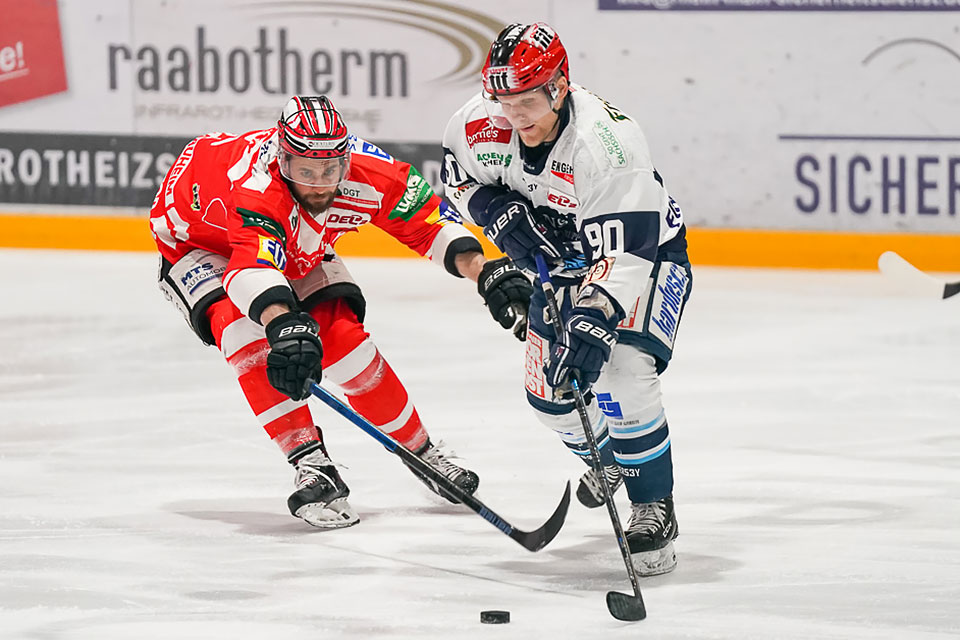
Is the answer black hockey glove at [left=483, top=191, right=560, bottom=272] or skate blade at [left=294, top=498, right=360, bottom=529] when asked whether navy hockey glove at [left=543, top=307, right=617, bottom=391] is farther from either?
skate blade at [left=294, top=498, right=360, bottom=529]

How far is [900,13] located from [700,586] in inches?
192

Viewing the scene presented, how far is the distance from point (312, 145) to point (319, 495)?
0.82 metres

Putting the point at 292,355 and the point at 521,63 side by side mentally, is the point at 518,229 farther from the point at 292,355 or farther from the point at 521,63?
the point at 292,355

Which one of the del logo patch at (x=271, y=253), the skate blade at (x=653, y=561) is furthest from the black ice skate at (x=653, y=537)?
the del logo patch at (x=271, y=253)

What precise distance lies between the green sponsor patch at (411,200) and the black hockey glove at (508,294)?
0.30m

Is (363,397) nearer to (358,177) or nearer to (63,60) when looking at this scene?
(358,177)

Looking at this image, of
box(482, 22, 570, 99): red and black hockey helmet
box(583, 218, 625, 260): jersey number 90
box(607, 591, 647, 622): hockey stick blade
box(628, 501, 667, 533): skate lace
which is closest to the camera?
box(607, 591, 647, 622): hockey stick blade

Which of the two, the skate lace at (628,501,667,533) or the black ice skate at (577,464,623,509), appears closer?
the skate lace at (628,501,667,533)

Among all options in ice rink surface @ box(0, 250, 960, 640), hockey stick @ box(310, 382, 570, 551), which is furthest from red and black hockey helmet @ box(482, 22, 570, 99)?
ice rink surface @ box(0, 250, 960, 640)

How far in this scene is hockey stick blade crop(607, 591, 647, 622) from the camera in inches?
115

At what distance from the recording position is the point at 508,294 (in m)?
3.58

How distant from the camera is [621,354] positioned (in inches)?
126

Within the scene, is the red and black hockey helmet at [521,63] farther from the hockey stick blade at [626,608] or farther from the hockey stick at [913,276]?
the hockey stick at [913,276]

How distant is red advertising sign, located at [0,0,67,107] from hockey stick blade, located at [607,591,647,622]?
6086 mm
